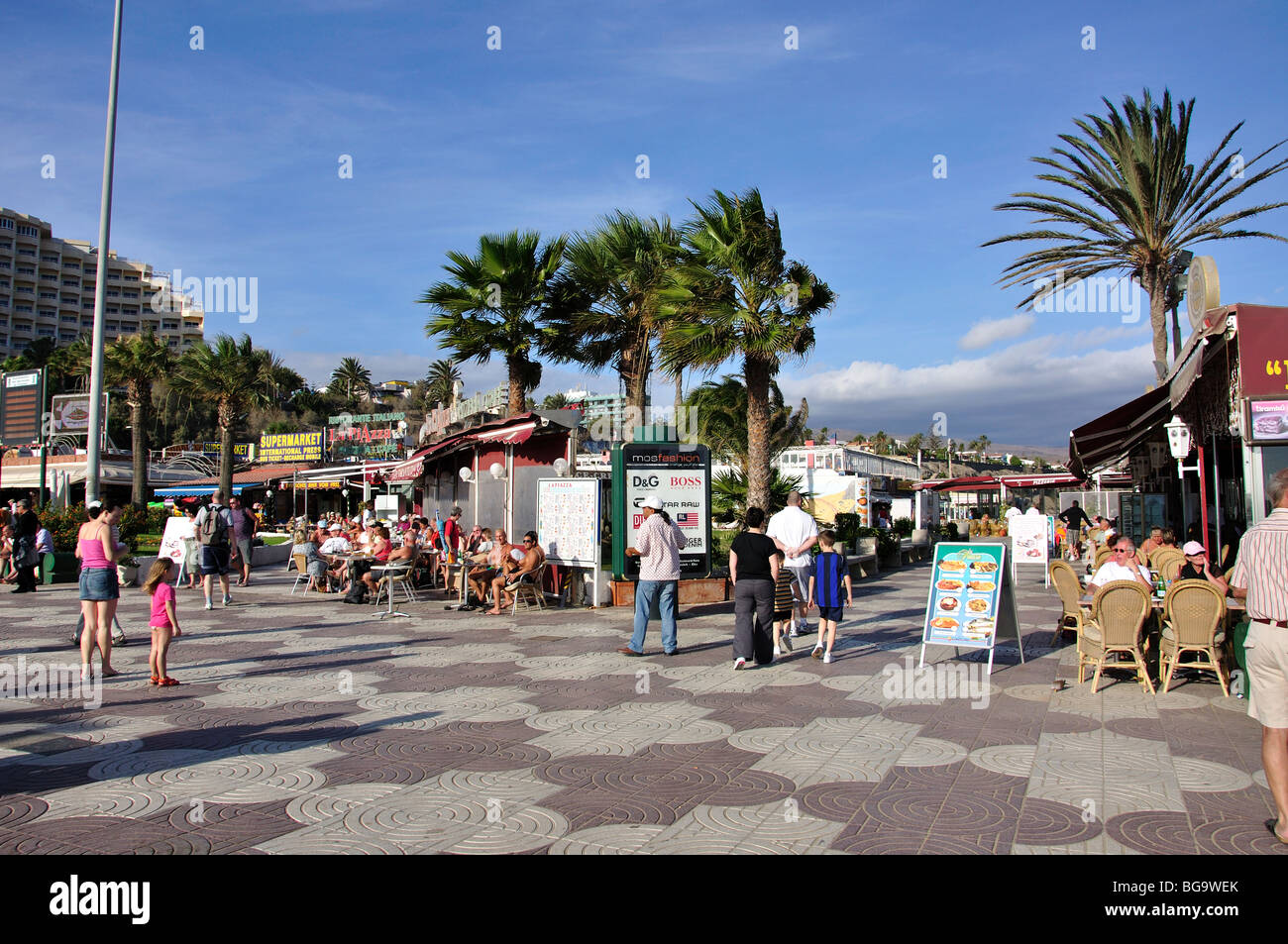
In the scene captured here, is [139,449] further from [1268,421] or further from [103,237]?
[1268,421]

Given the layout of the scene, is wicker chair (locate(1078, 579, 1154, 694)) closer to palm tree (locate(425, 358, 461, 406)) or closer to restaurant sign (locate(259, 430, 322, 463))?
restaurant sign (locate(259, 430, 322, 463))

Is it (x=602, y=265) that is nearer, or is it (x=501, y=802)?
(x=501, y=802)

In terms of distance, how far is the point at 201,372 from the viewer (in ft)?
114

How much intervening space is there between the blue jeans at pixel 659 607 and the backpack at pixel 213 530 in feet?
26.3

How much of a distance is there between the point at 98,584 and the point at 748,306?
11.4 m

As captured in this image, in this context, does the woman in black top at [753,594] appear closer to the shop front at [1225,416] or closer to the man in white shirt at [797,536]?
the man in white shirt at [797,536]

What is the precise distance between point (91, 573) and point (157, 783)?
400 cm

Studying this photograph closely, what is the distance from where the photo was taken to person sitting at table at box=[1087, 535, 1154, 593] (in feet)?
28.0

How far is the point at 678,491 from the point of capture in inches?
535

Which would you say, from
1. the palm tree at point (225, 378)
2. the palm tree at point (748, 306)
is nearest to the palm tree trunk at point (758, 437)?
the palm tree at point (748, 306)

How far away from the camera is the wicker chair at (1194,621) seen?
7.35 m

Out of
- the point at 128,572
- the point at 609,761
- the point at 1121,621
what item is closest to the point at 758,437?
the point at 1121,621
